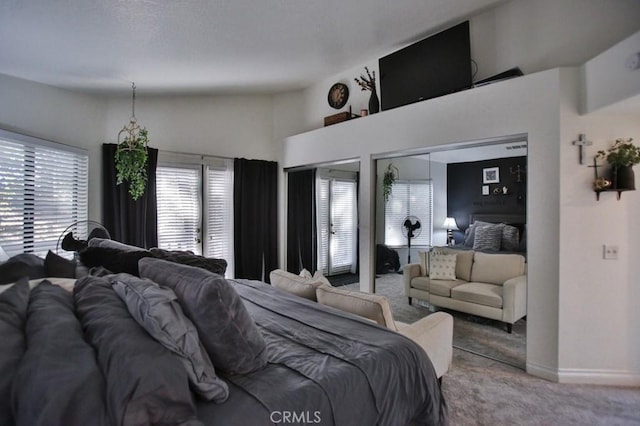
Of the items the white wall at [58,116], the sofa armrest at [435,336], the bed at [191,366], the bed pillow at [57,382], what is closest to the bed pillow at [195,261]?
the bed at [191,366]

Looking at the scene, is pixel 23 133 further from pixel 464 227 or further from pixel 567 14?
pixel 567 14

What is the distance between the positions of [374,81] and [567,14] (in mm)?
1979

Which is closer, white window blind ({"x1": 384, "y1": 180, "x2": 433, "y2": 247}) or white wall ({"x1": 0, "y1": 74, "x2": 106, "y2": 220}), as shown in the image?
white wall ({"x1": 0, "y1": 74, "x2": 106, "y2": 220})

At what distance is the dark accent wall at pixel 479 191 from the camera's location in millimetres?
2867

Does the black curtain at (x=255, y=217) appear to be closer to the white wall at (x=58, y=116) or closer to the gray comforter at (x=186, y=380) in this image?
the white wall at (x=58, y=116)

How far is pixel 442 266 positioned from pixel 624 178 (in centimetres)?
164

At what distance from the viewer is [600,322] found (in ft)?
8.38

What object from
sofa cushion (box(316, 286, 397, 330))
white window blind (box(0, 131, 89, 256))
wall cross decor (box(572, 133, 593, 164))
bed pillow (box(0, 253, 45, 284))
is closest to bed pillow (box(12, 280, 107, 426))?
bed pillow (box(0, 253, 45, 284))

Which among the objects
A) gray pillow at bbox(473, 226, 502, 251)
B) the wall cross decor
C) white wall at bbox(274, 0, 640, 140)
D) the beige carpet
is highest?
white wall at bbox(274, 0, 640, 140)

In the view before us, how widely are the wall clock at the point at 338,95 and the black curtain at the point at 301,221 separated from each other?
103 cm

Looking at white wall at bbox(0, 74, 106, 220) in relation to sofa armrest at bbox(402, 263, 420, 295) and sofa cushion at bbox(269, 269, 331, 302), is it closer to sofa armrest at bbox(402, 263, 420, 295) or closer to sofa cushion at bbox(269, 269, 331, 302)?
sofa cushion at bbox(269, 269, 331, 302)

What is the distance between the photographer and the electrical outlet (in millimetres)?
2527

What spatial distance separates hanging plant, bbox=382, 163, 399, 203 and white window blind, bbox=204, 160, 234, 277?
2325 mm

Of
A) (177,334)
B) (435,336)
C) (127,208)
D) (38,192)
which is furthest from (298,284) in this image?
(38,192)
